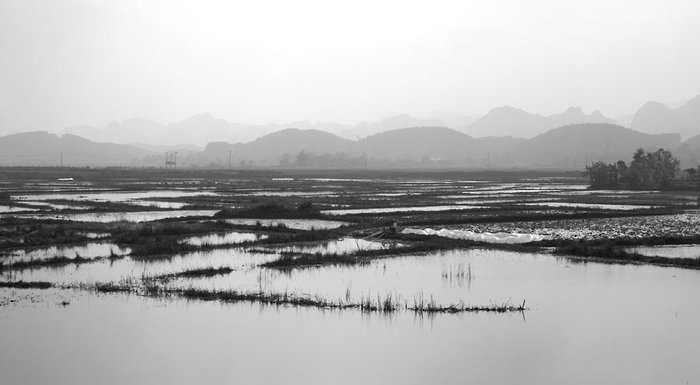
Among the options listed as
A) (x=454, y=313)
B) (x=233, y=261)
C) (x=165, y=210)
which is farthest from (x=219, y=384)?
(x=165, y=210)

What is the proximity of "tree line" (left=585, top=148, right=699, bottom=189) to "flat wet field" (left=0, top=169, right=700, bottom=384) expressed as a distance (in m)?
27.9

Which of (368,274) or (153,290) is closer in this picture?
(153,290)

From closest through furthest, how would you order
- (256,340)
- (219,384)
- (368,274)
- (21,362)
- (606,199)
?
(219,384) → (21,362) → (256,340) → (368,274) → (606,199)

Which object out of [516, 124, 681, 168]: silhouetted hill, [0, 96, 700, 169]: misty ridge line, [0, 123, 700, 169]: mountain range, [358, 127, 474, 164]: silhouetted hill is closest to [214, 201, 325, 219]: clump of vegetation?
[0, 96, 700, 169]: misty ridge line

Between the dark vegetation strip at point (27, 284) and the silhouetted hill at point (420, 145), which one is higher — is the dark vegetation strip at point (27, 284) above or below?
below

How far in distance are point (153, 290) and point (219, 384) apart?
520cm

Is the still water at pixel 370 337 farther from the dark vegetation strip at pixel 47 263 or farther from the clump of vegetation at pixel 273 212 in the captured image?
the clump of vegetation at pixel 273 212

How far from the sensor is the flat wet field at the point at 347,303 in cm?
934

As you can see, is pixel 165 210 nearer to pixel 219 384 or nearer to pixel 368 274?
pixel 368 274

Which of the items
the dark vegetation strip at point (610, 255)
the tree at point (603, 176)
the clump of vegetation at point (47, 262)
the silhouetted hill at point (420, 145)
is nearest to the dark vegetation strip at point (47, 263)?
the clump of vegetation at point (47, 262)

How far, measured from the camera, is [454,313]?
11977mm

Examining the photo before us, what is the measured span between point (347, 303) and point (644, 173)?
43832 mm

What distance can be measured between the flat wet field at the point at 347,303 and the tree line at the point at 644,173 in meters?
27.9

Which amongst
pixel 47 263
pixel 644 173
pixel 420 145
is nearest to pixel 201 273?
pixel 47 263
